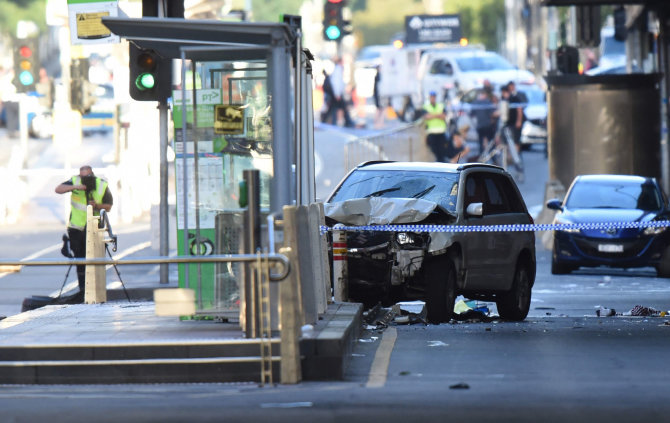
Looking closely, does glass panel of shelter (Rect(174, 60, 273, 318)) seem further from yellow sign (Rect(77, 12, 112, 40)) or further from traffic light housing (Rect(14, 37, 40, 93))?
traffic light housing (Rect(14, 37, 40, 93))

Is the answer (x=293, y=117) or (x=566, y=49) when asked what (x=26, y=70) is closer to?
(x=566, y=49)

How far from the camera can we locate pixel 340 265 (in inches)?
597

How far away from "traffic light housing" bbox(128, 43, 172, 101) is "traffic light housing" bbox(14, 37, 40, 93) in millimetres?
15028

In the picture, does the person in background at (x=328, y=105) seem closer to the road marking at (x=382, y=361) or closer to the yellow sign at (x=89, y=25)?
the yellow sign at (x=89, y=25)

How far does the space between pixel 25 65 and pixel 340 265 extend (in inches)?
743

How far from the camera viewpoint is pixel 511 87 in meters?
38.5

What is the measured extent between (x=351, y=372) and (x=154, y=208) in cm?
1386

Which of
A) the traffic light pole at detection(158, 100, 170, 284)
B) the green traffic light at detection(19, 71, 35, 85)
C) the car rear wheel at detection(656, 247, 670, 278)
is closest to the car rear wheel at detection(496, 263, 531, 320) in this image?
the traffic light pole at detection(158, 100, 170, 284)

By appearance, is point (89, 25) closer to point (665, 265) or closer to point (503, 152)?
point (665, 265)

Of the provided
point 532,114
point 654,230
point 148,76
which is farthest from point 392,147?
point 148,76

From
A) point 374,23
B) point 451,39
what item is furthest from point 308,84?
point 374,23

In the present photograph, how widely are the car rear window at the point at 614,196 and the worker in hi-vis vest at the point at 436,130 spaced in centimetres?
1249

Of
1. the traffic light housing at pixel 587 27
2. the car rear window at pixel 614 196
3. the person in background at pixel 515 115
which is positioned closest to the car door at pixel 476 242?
the car rear window at pixel 614 196

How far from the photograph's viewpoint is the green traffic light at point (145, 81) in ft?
58.5
